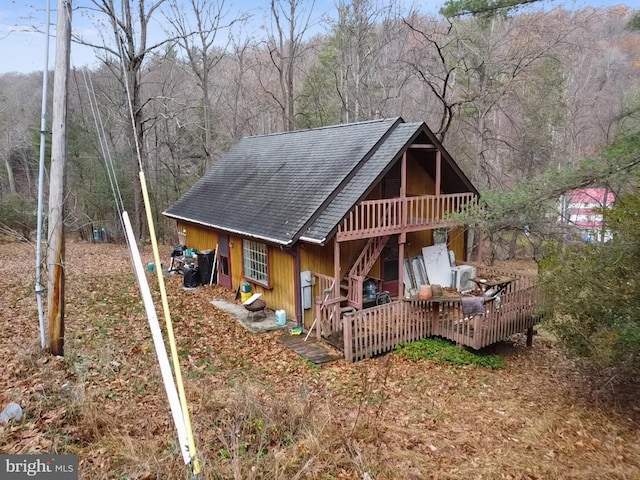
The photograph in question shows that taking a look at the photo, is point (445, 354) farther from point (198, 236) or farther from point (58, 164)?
point (198, 236)

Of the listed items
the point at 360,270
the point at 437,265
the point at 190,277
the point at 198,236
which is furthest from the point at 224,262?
the point at 437,265

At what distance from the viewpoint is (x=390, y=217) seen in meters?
10.7

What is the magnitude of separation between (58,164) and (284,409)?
420 centimetres

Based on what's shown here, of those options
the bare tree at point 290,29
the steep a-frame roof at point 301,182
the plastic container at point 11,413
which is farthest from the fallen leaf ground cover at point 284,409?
the bare tree at point 290,29

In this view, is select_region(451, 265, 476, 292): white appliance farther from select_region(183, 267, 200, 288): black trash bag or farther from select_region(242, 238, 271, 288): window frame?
select_region(183, 267, 200, 288): black trash bag

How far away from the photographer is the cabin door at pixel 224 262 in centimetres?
1376

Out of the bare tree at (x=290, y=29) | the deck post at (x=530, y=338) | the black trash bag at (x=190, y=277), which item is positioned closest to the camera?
the deck post at (x=530, y=338)

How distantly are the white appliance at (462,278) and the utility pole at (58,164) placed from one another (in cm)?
1005

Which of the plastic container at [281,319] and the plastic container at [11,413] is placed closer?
the plastic container at [11,413]

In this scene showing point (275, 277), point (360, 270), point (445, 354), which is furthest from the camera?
point (275, 277)

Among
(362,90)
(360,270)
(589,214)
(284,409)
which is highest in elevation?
(362,90)

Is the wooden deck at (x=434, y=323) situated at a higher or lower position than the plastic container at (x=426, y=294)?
lower

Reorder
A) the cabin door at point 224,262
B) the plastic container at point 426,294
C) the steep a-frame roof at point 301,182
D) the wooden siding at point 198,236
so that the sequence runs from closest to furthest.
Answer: the plastic container at point 426,294
the steep a-frame roof at point 301,182
the cabin door at point 224,262
the wooden siding at point 198,236

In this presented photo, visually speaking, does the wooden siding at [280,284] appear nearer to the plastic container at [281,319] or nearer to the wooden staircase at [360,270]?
the plastic container at [281,319]
